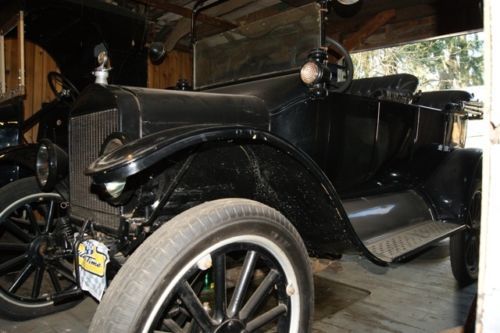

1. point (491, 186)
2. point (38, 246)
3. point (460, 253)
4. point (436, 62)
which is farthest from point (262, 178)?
point (436, 62)

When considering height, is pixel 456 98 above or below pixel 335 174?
above

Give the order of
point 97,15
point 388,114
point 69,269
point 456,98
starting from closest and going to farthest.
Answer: point 69,269 < point 388,114 < point 456,98 < point 97,15

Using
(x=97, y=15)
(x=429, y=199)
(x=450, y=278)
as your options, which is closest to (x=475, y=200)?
(x=429, y=199)

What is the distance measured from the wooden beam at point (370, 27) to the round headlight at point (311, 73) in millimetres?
4182

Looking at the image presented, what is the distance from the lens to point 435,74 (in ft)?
20.6

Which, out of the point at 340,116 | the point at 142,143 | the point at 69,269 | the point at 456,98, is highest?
the point at 456,98

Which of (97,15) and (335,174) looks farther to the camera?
(97,15)

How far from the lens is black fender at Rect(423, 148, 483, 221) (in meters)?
2.73

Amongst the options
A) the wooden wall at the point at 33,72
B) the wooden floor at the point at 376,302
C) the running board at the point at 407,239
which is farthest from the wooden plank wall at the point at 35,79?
the running board at the point at 407,239

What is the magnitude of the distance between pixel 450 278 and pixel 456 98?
1463mm

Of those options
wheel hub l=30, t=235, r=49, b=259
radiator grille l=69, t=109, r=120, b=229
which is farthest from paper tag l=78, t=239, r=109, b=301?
wheel hub l=30, t=235, r=49, b=259

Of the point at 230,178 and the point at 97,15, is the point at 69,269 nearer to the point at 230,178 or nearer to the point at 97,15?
the point at 230,178

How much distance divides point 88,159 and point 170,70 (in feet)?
17.7

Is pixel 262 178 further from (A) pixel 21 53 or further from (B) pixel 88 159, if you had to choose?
(A) pixel 21 53
